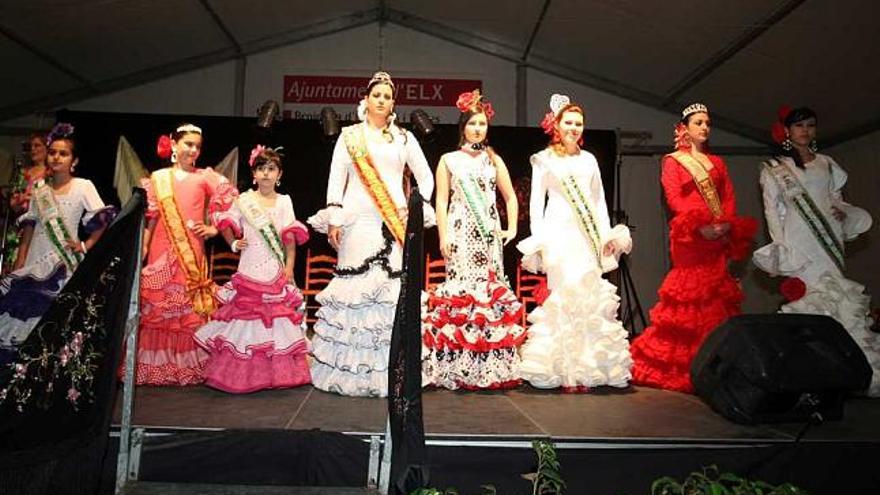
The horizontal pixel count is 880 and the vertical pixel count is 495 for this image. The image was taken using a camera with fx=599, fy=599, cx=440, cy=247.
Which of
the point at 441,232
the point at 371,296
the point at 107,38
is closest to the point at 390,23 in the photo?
the point at 107,38

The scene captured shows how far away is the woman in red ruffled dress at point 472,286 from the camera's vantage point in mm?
4125

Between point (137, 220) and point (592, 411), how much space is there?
8.45 feet

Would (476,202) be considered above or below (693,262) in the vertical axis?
above

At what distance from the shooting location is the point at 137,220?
7.54 ft

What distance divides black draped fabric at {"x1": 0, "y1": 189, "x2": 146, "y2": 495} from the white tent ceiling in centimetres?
611

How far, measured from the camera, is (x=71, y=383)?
6.41 feet

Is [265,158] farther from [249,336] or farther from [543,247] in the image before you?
[543,247]

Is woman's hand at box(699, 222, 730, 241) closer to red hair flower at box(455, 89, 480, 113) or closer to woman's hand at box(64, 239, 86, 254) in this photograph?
red hair flower at box(455, 89, 480, 113)

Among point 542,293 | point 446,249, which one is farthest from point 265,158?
point 542,293

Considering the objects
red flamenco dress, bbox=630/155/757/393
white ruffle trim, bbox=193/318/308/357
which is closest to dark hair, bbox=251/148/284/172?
white ruffle trim, bbox=193/318/308/357

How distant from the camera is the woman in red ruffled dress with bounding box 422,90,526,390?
4.12m

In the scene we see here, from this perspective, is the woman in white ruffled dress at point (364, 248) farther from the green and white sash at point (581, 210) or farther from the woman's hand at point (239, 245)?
the green and white sash at point (581, 210)

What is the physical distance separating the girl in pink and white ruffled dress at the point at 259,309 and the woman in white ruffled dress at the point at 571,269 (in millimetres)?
1624

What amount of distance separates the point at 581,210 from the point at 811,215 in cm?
174
